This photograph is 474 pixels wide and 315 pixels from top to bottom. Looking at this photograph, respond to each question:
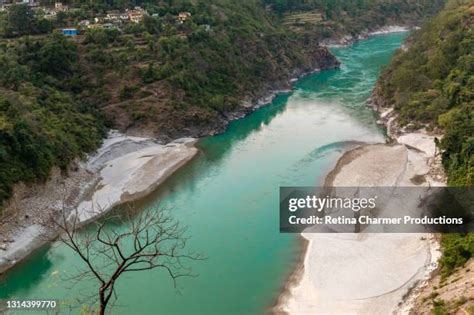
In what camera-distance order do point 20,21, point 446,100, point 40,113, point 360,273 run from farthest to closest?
point 20,21 < point 446,100 < point 40,113 < point 360,273

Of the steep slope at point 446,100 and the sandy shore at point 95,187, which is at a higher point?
the steep slope at point 446,100

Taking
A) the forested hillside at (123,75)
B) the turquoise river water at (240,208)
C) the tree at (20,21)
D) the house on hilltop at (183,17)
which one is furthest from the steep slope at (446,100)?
the tree at (20,21)

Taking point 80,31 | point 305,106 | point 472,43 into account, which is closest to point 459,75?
point 472,43

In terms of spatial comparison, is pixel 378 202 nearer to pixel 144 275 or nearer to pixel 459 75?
pixel 144 275

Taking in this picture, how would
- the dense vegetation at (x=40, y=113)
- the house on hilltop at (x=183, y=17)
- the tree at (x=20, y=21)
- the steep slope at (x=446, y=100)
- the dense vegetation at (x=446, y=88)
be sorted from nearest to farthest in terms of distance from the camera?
the steep slope at (x=446, y=100) < the dense vegetation at (x=446, y=88) < the dense vegetation at (x=40, y=113) < the tree at (x=20, y=21) < the house on hilltop at (x=183, y=17)

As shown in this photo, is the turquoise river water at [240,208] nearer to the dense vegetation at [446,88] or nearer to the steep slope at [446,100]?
the steep slope at [446,100]

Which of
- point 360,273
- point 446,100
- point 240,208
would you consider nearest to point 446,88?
point 446,100

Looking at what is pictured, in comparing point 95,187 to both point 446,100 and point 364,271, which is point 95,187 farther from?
point 446,100
